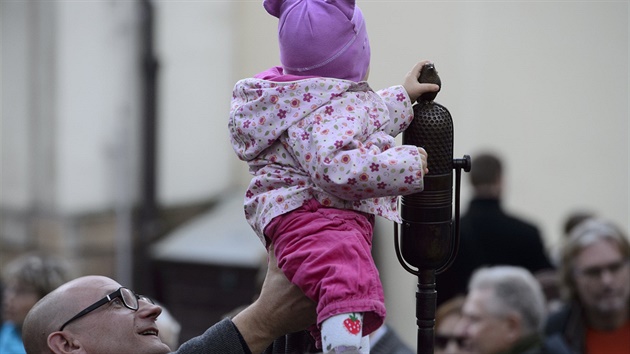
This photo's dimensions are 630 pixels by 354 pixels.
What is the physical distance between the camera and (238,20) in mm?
9688

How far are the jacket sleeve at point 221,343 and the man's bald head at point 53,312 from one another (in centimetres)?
33

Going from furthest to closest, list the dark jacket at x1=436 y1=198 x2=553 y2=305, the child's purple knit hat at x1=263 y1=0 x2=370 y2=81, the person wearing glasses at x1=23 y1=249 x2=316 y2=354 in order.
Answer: the dark jacket at x1=436 y1=198 x2=553 y2=305
the person wearing glasses at x1=23 y1=249 x2=316 y2=354
the child's purple knit hat at x1=263 y1=0 x2=370 y2=81

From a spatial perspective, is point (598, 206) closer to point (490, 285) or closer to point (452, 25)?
point (452, 25)

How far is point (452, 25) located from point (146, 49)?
266cm

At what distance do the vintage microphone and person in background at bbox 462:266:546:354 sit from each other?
2.36m

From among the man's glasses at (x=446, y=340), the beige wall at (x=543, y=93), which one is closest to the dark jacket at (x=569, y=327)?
the man's glasses at (x=446, y=340)

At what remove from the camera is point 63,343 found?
299cm

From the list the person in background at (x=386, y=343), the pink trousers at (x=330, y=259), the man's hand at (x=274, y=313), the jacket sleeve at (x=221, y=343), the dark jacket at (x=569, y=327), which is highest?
the pink trousers at (x=330, y=259)

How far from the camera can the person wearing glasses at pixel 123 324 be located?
2.82 metres

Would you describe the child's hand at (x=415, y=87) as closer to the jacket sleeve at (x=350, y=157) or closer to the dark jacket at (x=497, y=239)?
the jacket sleeve at (x=350, y=157)

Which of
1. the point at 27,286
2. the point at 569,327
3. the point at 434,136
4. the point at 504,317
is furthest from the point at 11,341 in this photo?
the point at 434,136

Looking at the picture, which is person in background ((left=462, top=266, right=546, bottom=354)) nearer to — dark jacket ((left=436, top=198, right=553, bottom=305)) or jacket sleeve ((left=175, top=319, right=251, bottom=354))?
dark jacket ((left=436, top=198, right=553, bottom=305))

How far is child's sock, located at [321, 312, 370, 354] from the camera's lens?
2490 millimetres

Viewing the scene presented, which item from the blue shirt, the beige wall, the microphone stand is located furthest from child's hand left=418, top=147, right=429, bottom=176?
the beige wall
